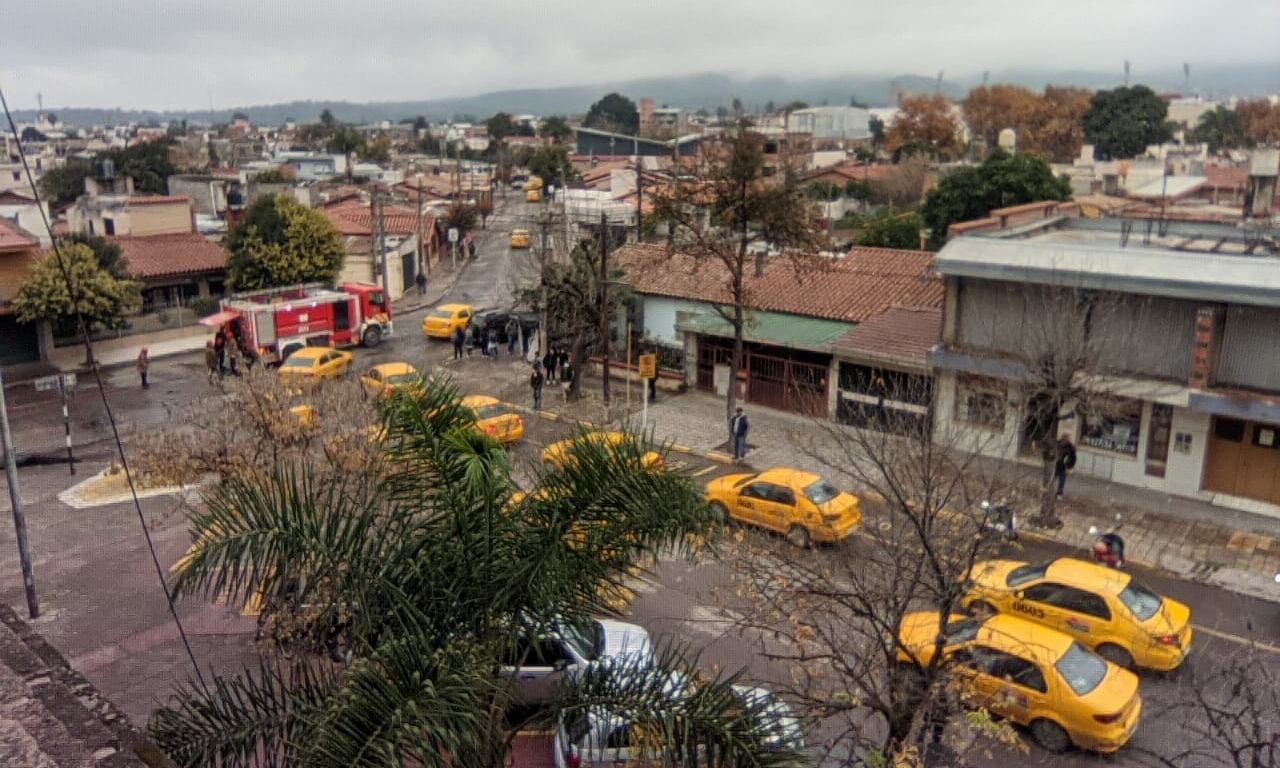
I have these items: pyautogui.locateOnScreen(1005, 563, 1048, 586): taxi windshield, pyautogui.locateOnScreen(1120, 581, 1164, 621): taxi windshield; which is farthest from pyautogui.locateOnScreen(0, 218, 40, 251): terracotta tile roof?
pyautogui.locateOnScreen(1120, 581, 1164, 621): taxi windshield

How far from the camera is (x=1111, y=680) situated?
11.5m

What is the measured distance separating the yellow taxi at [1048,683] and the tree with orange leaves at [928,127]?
2795 inches

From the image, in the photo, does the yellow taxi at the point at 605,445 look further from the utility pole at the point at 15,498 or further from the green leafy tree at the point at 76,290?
the green leafy tree at the point at 76,290

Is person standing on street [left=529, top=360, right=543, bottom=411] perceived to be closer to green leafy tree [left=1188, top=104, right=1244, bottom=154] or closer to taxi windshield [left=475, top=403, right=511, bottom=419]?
taxi windshield [left=475, top=403, right=511, bottom=419]

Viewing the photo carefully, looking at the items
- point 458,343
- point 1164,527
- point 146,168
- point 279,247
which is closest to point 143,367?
point 279,247

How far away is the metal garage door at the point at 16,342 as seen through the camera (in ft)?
100.0

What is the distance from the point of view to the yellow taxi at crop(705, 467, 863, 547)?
55.3 ft

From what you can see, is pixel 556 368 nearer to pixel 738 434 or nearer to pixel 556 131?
pixel 738 434

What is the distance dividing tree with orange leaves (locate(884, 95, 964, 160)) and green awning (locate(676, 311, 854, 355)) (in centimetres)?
5682

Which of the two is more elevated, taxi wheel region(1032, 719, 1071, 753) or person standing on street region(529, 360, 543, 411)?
person standing on street region(529, 360, 543, 411)

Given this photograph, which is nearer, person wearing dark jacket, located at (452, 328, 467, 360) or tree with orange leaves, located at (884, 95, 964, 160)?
person wearing dark jacket, located at (452, 328, 467, 360)

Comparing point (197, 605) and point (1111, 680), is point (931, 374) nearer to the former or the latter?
point (1111, 680)

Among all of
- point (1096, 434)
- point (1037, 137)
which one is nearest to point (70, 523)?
point (1096, 434)

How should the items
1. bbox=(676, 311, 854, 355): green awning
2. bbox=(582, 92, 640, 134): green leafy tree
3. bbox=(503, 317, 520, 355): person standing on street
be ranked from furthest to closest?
bbox=(582, 92, 640, 134): green leafy tree, bbox=(503, 317, 520, 355): person standing on street, bbox=(676, 311, 854, 355): green awning
